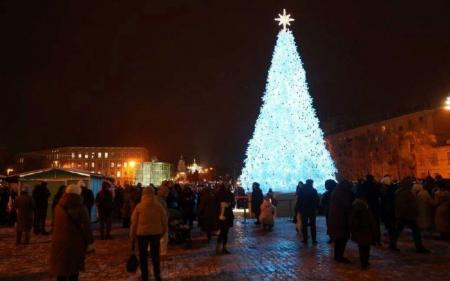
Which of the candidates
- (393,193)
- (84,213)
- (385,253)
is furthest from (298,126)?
(84,213)

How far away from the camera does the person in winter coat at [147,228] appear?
916 cm

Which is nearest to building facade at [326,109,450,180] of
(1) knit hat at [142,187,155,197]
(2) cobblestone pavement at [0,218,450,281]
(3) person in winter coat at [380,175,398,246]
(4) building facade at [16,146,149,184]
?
(3) person in winter coat at [380,175,398,246]

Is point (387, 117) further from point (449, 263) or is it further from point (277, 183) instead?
point (449, 263)

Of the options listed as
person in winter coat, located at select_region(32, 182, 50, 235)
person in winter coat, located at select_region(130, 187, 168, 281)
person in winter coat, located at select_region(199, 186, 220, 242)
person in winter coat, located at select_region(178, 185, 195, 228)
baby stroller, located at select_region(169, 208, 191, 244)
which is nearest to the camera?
person in winter coat, located at select_region(130, 187, 168, 281)

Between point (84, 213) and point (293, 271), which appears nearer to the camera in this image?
point (84, 213)

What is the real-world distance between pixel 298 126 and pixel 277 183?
11.8ft

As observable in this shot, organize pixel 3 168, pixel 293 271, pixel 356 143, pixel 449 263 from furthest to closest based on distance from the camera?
pixel 3 168
pixel 356 143
pixel 449 263
pixel 293 271

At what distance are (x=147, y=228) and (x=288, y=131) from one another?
67.1 feet

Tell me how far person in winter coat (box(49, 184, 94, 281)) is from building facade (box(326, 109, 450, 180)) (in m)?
56.4

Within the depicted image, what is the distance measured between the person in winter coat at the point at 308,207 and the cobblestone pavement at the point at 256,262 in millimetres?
480

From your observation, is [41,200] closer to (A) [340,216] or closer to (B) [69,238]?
(A) [340,216]

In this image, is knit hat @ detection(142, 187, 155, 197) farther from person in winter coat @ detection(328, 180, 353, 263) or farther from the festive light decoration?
the festive light decoration

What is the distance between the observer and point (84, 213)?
24.6 ft

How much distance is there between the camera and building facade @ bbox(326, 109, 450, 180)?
64000 millimetres
